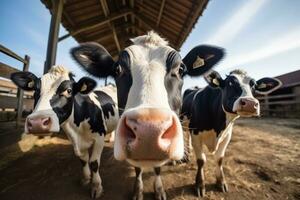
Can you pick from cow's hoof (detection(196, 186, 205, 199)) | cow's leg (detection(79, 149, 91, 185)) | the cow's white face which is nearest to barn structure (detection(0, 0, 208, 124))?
cow's leg (detection(79, 149, 91, 185))

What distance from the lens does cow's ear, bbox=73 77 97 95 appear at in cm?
310

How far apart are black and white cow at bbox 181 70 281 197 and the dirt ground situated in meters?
0.37

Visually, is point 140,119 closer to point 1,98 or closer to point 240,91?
point 240,91

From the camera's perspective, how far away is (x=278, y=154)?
14.4 ft

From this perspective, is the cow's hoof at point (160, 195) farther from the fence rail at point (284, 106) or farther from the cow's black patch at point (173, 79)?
the fence rail at point (284, 106)

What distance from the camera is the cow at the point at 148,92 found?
3.73 feet

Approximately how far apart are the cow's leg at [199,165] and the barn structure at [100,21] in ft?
10.1

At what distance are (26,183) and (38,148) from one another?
170 cm

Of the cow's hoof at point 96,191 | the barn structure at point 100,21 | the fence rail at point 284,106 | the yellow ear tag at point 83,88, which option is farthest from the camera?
the fence rail at point 284,106

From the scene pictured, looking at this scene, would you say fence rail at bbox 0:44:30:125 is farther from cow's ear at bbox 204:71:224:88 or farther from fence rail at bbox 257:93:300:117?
fence rail at bbox 257:93:300:117

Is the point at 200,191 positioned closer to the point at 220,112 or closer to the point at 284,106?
the point at 220,112

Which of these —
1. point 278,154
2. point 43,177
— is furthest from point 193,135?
point 43,177

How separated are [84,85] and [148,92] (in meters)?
2.02

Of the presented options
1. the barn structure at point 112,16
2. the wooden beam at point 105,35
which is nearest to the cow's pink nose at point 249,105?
the barn structure at point 112,16
